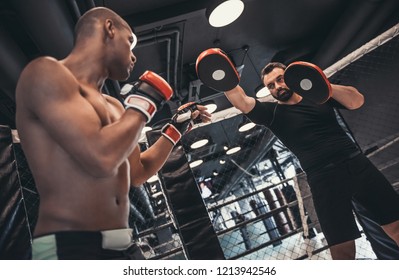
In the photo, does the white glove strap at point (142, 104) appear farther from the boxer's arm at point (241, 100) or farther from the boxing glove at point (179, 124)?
the boxer's arm at point (241, 100)

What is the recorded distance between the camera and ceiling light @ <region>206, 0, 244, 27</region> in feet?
10.1

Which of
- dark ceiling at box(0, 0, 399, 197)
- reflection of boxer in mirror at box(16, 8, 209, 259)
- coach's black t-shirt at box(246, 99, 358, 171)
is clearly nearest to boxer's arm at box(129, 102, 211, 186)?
reflection of boxer in mirror at box(16, 8, 209, 259)

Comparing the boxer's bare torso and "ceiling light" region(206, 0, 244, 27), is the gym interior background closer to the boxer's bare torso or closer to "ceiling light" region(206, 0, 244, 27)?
"ceiling light" region(206, 0, 244, 27)

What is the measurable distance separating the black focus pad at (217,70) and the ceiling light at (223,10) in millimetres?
1338

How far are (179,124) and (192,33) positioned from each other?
9.50 feet

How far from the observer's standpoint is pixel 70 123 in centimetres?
90

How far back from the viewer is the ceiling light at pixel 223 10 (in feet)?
10.1

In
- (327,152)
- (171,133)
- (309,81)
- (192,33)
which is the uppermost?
(192,33)

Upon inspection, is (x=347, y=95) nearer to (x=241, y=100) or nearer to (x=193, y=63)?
(x=241, y=100)

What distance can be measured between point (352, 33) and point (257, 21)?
4.75ft

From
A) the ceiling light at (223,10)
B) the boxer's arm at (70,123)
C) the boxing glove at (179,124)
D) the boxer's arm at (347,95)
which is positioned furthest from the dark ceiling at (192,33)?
the boxer's arm at (347,95)

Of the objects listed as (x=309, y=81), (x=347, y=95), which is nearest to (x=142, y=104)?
(x=309, y=81)
